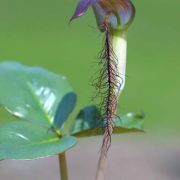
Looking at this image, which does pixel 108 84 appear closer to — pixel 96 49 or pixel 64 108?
pixel 64 108

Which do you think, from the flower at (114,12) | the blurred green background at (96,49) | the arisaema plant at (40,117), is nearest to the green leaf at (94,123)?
the arisaema plant at (40,117)

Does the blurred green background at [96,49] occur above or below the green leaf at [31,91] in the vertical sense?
below

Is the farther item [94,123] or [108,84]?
[94,123]

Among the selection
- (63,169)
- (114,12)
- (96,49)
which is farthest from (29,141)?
(96,49)

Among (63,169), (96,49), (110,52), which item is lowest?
(96,49)

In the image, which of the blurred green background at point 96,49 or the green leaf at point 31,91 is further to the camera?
the blurred green background at point 96,49

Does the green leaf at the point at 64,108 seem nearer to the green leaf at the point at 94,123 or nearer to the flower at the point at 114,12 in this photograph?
the green leaf at the point at 94,123
